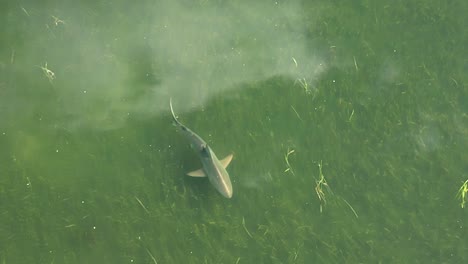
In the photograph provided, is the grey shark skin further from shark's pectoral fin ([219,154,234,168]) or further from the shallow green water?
the shallow green water

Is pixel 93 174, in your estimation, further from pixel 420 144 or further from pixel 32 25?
pixel 420 144

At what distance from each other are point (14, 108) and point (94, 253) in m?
1.21

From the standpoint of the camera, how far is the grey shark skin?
12.3ft

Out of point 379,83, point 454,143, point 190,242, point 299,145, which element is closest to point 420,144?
point 454,143

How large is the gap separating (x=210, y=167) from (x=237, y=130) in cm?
46

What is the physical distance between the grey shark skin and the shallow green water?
177 millimetres

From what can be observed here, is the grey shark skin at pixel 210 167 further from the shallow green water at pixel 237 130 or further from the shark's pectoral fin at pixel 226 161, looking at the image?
the shallow green water at pixel 237 130

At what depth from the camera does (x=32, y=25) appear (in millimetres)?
4059

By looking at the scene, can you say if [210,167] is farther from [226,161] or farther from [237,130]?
[237,130]

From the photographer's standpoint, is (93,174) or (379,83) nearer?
(93,174)

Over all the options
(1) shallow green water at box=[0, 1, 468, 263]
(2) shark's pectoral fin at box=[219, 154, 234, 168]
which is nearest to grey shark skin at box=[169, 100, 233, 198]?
(2) shark's pectoral fin at box=[219, 154, 234, 168]

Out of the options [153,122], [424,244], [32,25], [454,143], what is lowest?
[424,244]

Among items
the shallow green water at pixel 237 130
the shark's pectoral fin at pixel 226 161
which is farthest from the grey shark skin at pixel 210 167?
the shallow green water at pixel 237 130

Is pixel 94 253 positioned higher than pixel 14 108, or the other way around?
pixel 14 108
